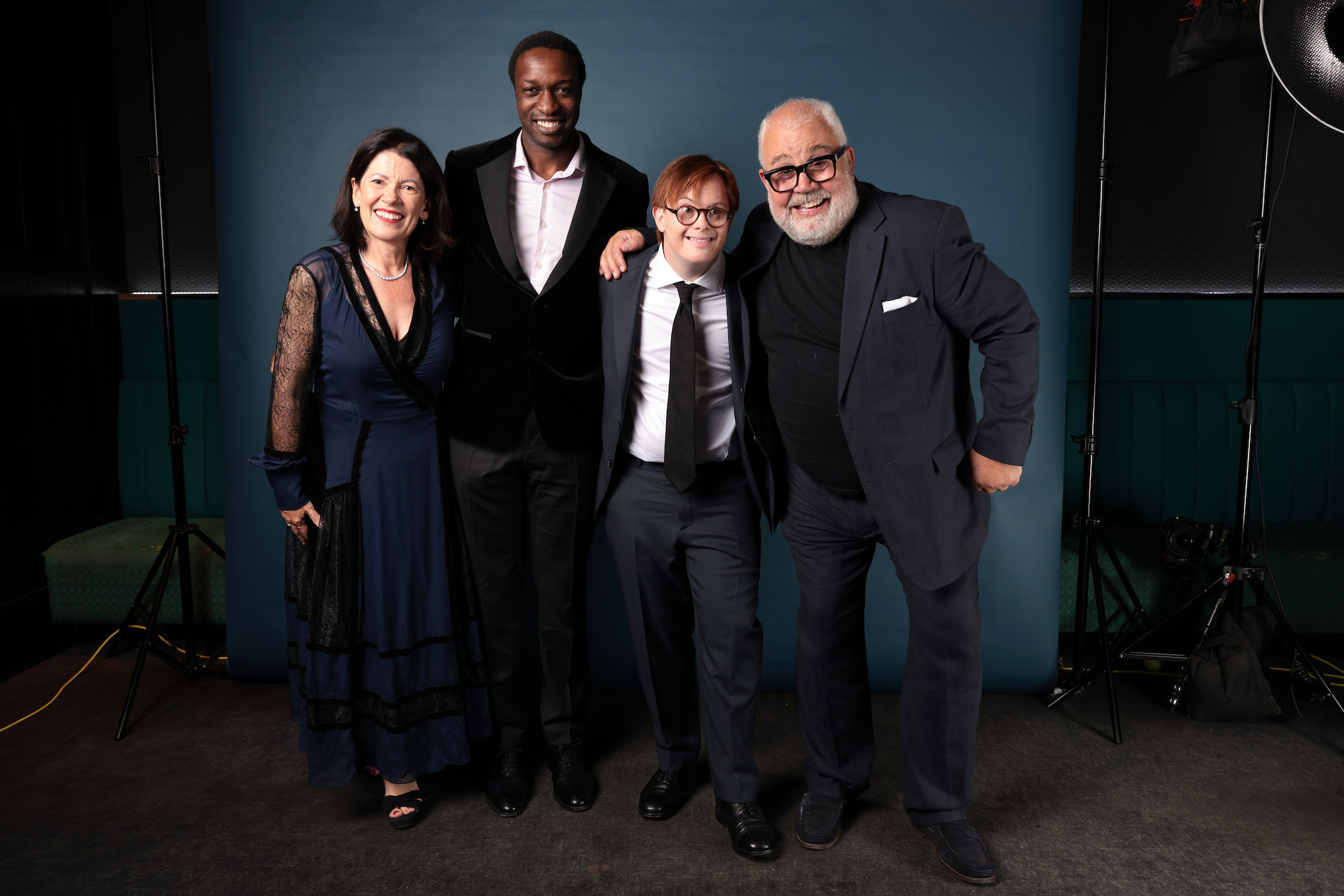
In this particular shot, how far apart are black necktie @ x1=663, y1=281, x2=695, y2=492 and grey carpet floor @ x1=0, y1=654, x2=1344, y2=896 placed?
0.98 meters

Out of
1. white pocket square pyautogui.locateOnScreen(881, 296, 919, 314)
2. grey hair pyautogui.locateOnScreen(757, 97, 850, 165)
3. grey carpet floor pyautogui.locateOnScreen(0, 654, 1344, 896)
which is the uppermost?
grey hair pyautogui.locateOnScreen(757, 97, 850, 165)

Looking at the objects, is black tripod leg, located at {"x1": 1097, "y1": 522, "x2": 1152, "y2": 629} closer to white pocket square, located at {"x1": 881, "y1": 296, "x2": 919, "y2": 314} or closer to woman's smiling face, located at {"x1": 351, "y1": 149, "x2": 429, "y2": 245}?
white pocket square, located at {"x1": 881, "y1": 296, "x2": 919, "y2": 314}

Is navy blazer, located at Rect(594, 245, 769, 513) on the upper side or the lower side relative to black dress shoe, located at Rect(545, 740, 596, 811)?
upper

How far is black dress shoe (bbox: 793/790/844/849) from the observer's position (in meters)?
2.15

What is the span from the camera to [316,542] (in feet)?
6.98

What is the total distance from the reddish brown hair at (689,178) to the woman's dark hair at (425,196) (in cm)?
58

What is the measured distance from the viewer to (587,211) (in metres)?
2.17

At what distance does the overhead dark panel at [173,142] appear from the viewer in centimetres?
Answer: 382

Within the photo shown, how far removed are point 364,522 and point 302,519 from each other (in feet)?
0.52

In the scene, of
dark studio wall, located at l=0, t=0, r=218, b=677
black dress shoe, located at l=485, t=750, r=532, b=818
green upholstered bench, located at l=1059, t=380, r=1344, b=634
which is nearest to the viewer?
black dress shoe, located at l=485, t=750, r=532, b=818

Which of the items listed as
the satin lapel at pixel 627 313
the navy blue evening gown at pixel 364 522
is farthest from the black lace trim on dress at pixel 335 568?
the satin lapel at pixel 627 313

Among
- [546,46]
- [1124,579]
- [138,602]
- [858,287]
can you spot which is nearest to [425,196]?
[546,46]

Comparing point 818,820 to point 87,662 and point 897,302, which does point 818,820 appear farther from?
point 87,662

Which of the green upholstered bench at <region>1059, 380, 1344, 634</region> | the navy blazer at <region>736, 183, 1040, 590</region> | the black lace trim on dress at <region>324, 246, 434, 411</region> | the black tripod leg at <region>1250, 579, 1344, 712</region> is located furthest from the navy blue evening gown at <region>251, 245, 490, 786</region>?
the green upholstered bench at <region>1059, 380, 1344, 634</region>
